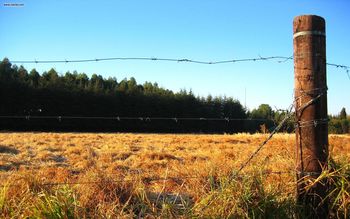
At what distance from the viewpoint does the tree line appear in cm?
4388

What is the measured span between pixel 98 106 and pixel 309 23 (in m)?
53.6

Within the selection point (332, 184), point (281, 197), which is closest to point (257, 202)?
point (281, 197)

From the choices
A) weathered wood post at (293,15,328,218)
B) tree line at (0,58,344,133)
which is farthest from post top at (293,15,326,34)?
tree line at (0,58,344,133)

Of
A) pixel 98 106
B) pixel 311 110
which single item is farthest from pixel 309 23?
pixel 98 106

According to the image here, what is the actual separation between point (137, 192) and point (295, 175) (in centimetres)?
162

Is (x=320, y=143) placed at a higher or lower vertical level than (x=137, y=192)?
higher

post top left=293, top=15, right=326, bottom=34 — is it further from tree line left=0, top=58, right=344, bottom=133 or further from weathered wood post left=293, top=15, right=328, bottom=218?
tree line left=0, top=58, right=344, bottom=133

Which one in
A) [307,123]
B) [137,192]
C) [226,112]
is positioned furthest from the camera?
[226,112]

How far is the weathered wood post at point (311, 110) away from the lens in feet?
12.6

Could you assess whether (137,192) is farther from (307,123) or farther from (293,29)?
(293,29)

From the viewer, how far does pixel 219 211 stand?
3508mm

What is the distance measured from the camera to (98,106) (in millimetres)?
56156

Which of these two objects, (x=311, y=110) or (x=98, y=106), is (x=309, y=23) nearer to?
(x=311, y=110)

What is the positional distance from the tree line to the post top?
91.2ft
